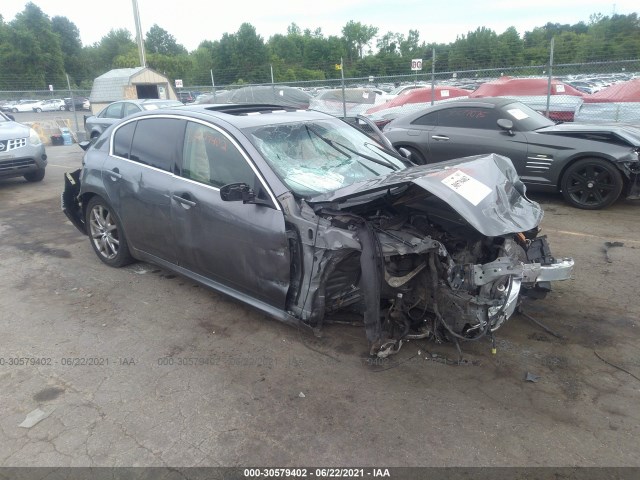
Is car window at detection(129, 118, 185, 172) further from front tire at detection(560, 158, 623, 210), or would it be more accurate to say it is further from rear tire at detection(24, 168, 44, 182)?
rear tire at detection(24, 168, 44, 182)

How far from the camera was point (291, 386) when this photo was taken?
126 inches

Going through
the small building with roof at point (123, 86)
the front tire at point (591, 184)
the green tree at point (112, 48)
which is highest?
the green tree at point (112, 48)

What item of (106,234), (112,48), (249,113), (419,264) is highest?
(112,48)

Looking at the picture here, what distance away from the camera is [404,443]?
8.74ft

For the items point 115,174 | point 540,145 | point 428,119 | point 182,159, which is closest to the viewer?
point 182,159

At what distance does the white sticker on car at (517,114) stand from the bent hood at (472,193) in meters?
4.27

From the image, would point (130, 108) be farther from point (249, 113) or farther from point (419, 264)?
point (419, 264)

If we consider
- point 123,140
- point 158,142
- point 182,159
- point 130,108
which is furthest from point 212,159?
point 130,108

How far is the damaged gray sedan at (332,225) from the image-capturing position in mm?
3219

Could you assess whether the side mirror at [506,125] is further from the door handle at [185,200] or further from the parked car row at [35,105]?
the parked car row at [35,105]

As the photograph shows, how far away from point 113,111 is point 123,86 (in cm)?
717

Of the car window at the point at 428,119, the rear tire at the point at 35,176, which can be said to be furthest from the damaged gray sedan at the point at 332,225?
the rear tire at the point at 35,176

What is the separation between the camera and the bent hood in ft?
10.1

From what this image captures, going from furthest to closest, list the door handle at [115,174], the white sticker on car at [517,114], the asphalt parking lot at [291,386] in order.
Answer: the white sticker on car at [517,114], the door handle at [115,174], the asphalt parking lot at [291,386]
